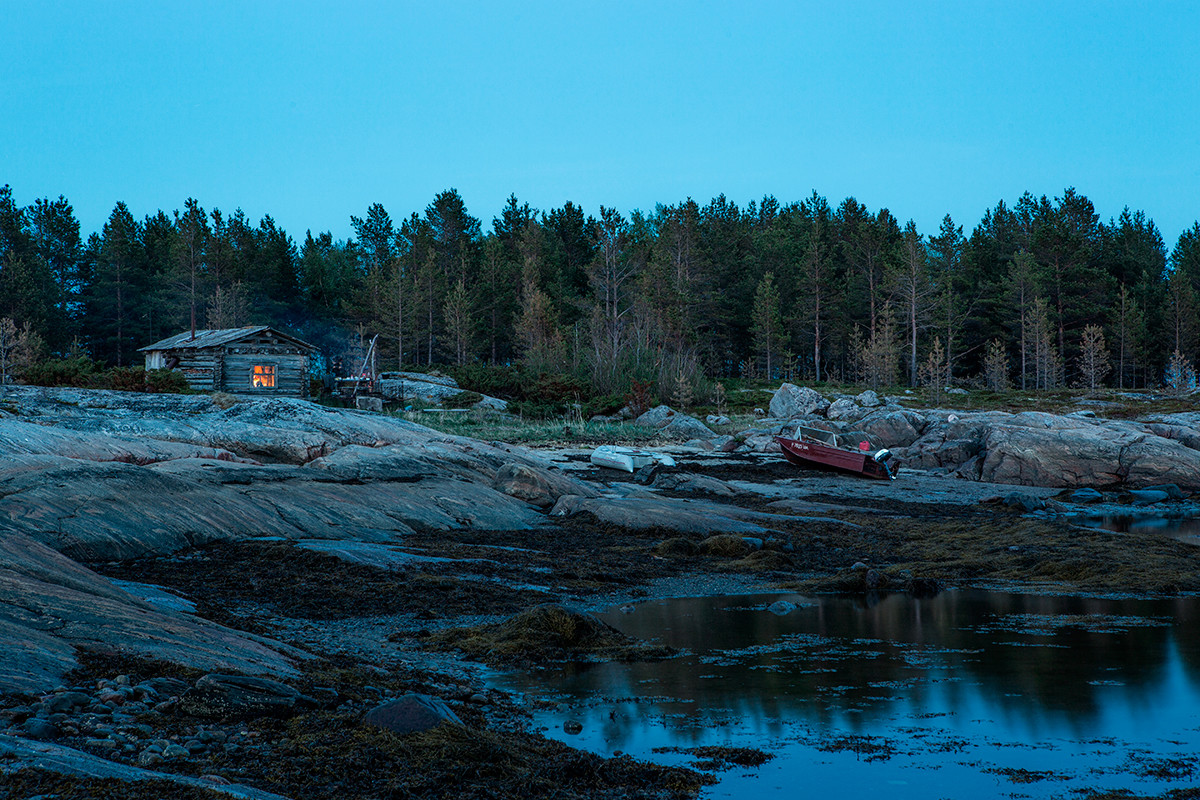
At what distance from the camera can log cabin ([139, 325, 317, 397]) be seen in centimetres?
4406

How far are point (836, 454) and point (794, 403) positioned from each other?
841 inches

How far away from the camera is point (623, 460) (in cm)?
2522

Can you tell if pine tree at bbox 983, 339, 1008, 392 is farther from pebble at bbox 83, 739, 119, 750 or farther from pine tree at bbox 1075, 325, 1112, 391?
pebble at bbox 83, 739, 119, 750

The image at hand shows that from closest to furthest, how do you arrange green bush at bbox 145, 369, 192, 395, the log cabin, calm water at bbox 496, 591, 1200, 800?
1. calm water at bbox 496, 591, 1200, 800
2. green bush at bbox 145, 369, 192, 395
3. the log cabin

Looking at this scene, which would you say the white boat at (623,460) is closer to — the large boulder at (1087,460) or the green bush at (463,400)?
the large boulder at (1087,460)

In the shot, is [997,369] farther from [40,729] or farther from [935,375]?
[40,729]

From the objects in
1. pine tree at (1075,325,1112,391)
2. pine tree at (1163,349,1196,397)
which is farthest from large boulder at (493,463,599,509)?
pine tree at (1163,349,1196,397)

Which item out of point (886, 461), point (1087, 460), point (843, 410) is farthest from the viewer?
point (843, 410)

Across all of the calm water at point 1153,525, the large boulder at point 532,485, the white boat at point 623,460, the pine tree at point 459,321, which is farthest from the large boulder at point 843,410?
the pine tree at point 459,321

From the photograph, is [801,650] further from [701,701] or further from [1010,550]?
[1010,550]

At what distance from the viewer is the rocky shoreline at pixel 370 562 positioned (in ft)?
14.6

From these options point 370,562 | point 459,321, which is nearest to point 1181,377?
point 459,321

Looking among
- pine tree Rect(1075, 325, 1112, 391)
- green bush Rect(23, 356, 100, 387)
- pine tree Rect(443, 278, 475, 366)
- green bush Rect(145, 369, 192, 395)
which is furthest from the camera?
pine tree Rect(443, 278, 475, 366)

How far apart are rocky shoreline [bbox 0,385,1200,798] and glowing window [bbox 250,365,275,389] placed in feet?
79.0
